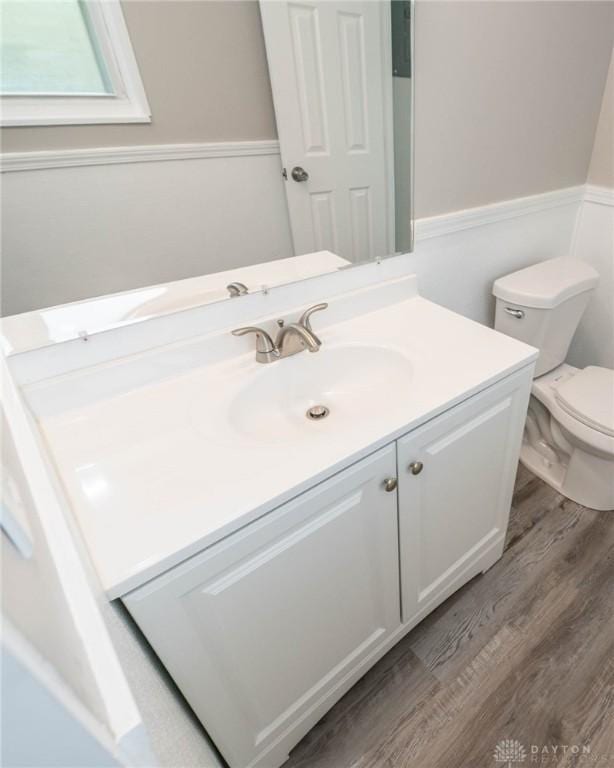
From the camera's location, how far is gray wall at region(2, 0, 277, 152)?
26.3 inches

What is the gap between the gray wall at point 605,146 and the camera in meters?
1.43

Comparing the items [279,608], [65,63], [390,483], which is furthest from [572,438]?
[65,63]

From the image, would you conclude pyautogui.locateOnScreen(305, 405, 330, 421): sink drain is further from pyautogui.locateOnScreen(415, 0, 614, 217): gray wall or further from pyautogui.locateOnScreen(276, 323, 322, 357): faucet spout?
pyautogui.locateOnScreen(415, 0, 614, 217): gray wall

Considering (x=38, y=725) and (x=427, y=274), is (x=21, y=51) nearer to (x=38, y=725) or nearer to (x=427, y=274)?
(x=38, y=725)

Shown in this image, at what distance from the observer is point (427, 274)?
1.29 m

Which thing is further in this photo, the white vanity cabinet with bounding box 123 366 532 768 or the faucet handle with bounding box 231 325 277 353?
the faucet handle with bounding box 231 325 277 353

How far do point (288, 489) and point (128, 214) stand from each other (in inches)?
23.4

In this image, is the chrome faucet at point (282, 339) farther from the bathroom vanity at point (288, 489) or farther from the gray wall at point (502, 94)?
the gray wall at point (502, 94)

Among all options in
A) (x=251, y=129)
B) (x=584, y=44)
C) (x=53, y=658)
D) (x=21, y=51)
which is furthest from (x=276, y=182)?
(x=584, y=44)

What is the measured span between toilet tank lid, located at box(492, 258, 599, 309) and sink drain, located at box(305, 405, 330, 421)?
860 mm

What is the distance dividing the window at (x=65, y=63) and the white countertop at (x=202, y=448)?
1.57 ft

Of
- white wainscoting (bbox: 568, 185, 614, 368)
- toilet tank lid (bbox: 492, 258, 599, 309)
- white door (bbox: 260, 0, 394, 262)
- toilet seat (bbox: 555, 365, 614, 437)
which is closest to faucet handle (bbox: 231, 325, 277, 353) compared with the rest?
white door (bbox: 260, 0, 394, 262)

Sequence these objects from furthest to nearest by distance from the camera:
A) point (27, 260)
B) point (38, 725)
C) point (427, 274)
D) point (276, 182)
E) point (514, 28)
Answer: point (427, 274)
point (514, 28)
point (276, 182)
point (27, 260)
point (38, 725)

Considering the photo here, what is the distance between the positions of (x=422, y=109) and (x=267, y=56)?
489 millimetres
